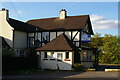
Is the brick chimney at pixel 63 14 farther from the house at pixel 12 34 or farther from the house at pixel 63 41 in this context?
the house at pixel 12 34

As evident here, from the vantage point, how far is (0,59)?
64.2ft

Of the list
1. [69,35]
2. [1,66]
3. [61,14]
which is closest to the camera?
[1,66]

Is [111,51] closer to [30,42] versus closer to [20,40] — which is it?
[30,42]

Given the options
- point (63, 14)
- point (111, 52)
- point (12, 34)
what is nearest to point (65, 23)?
point (63, 14)

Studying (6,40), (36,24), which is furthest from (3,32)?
(36,24)

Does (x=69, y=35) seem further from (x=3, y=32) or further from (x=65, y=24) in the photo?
(x=3, y=32)

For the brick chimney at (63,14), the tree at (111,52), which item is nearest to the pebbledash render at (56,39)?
the brick chimney at (63,14)

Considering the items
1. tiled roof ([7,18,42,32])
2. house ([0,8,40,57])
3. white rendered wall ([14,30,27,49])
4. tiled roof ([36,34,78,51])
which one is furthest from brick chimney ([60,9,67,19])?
white rendered wall ([14,30,27,49])

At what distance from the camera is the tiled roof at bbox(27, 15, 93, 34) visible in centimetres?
2773

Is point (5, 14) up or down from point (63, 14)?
down

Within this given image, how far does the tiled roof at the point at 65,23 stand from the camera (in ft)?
91.0

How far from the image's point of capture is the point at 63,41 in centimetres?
2497

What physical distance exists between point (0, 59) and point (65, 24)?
12.7 metres

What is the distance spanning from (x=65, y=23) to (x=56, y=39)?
460cm
